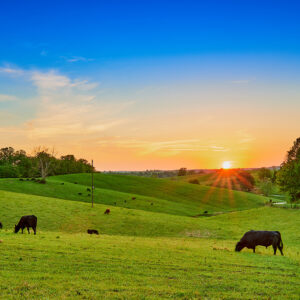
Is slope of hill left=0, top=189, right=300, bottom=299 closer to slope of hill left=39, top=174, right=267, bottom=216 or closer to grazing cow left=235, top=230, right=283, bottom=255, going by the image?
grazing cow left=235, top=230, right=283, bottom=255

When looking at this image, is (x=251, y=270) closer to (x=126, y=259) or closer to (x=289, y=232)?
(x=126, y=259)

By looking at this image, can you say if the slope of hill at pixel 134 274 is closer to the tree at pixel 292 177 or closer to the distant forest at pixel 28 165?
the tree at pixel 292 177

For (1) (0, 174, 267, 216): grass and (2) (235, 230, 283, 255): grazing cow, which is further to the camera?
(1) (0, 174, 267, 216): grass

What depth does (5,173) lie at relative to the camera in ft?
472

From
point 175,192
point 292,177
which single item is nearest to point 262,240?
point 292,177

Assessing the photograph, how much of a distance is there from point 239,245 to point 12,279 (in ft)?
58.9

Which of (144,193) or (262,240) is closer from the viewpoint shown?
(262,240)

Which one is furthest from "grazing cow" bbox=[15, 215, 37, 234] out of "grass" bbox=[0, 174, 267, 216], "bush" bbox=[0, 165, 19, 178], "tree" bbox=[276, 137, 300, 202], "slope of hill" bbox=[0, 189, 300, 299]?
"bush" bbox=[0, 165, 19, 178]

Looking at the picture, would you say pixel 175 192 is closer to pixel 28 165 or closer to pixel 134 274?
pixel 28 165

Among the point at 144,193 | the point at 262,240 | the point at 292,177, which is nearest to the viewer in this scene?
the point at 262,240

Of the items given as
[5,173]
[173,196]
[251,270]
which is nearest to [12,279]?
[251,270]

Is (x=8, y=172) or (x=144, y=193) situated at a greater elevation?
(x=8, y=172)

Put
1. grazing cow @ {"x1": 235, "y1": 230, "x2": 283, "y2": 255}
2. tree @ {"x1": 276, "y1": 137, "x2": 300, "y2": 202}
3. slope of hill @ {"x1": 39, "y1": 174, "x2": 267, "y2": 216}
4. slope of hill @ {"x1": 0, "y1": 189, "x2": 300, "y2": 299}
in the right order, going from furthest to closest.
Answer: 1. slope of hill @ {"x1": 39, "y1": 174, "x2": 267, "y2": 216}
2. tree @ {"x1": 276, "y1": 137, "x2": 300, "y2": 202}
3. grazing cow @ {"x1": 235, "y1": 230, "x2": 283, "y2": 255}
4. slope of hill @ {"x1": 0, "y1": 189, "x2": 300, "y2": 299}

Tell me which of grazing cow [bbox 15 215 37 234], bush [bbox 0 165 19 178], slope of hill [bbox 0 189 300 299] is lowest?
grazing cow [bbox 15 215 37 234]
